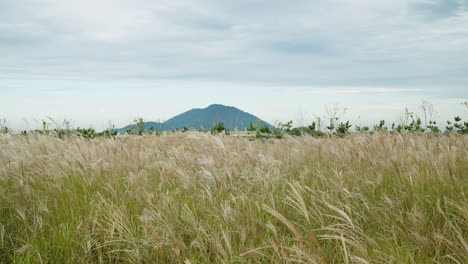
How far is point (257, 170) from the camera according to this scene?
11.0ft

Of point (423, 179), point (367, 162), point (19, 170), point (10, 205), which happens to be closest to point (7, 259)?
point (10, 205)

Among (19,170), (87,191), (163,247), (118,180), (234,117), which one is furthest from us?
(234,117)

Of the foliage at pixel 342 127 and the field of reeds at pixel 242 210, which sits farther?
the foliage at pixel 342 127

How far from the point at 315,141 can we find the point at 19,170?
400cm

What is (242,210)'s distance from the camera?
2584 mm

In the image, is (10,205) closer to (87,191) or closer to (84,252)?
(87,191)

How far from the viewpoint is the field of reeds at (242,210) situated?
2.00m

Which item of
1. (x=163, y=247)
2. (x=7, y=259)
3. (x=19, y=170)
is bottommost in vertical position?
(x=7, y=259)

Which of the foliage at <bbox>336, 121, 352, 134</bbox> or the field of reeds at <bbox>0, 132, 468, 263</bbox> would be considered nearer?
the field of reeds at <bbox>0, 132, 468, 263</bbox>

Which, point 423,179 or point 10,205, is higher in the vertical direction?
point 423,179

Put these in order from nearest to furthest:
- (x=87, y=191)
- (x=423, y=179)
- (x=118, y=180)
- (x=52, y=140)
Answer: (x=423, y=179)
(x=87, y=191)
(x=118, y=180)
(x=52, y=140)

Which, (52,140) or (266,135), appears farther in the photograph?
(266,135)

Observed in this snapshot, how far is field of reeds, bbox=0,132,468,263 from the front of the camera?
6.55 ft

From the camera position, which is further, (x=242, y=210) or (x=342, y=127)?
(x=342, y=127)
